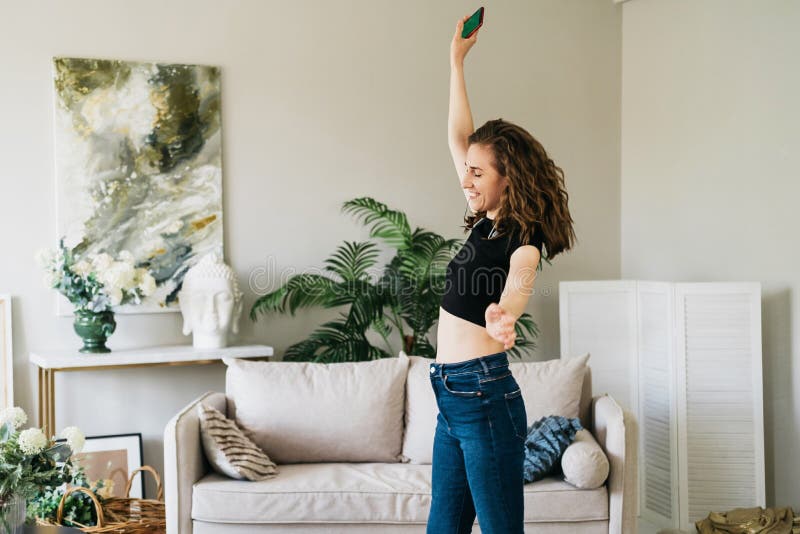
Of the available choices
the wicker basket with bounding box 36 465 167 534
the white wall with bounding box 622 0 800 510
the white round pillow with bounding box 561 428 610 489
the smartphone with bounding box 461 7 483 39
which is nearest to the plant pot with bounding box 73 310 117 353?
the wicker basket with bounding box 36 465 167 534

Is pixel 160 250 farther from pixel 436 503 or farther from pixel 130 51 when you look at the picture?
pixel 436 503

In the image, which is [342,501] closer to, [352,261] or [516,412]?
[516,412]

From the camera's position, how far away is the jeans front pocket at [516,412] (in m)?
2.13

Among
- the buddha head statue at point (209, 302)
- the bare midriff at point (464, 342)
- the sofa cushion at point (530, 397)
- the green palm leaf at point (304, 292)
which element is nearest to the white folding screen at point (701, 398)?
the sofa cushion at point (530, 397)

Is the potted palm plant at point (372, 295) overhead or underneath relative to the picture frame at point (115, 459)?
overhead

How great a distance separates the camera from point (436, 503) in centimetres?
221

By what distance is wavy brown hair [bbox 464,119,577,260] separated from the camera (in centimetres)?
202

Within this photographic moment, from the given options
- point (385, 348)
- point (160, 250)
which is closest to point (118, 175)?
point (160, 250)

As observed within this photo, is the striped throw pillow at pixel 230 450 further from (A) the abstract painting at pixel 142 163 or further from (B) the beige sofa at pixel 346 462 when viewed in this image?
(A) the abstract painting at pixel 142 163

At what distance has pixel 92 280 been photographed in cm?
391

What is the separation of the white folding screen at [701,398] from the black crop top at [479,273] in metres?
2.25

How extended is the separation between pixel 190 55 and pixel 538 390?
2426 millimetres

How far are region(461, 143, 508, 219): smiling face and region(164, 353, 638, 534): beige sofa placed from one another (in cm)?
141

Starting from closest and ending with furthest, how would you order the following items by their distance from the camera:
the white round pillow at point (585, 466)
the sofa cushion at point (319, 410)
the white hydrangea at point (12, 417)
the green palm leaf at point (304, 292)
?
the white hydrangea at point (12, 417) → the white round pillow at point (585, 466) → the sofa cushion at point (319, 410) → the green palm leaf at point (304, 292)
